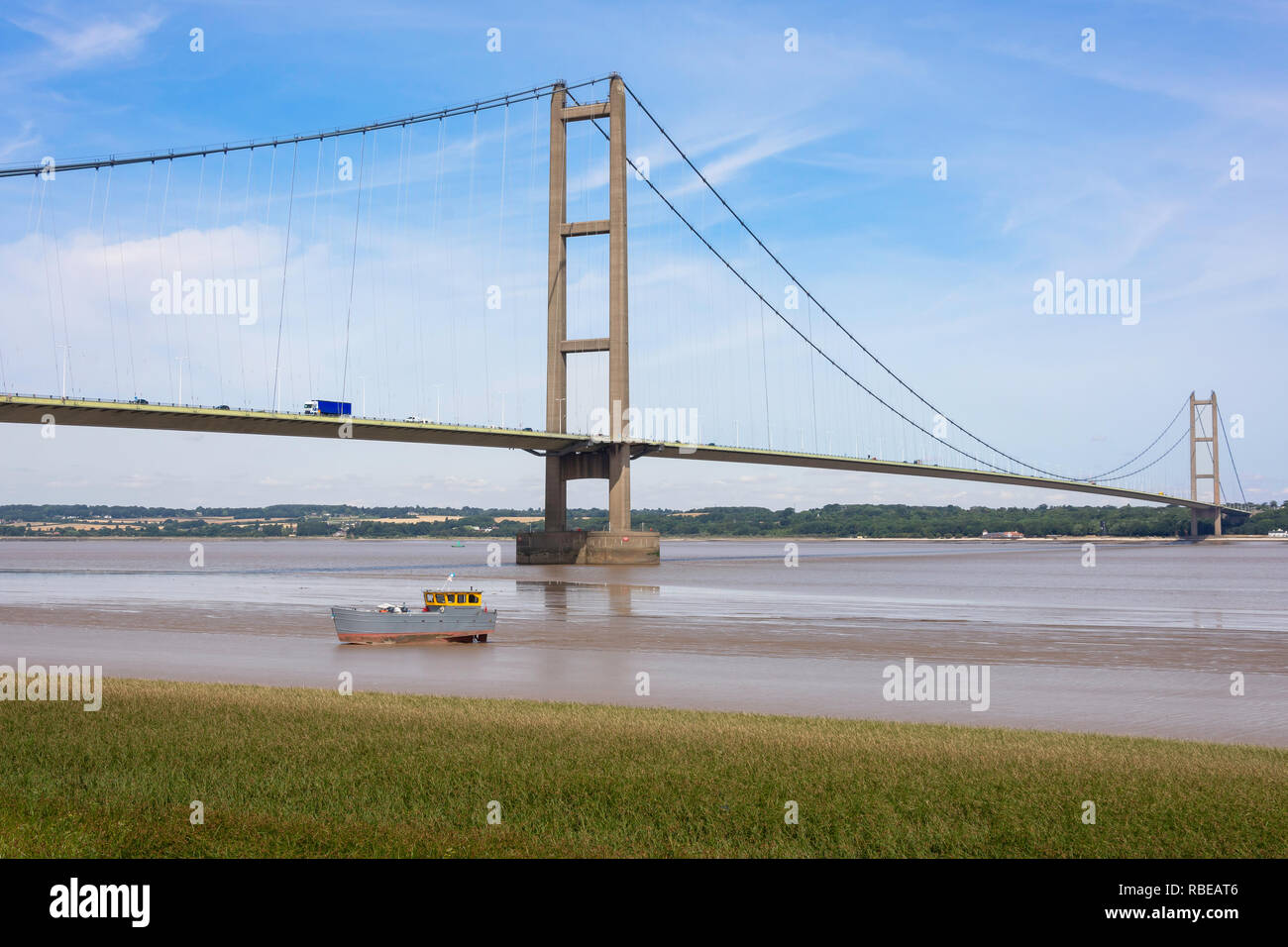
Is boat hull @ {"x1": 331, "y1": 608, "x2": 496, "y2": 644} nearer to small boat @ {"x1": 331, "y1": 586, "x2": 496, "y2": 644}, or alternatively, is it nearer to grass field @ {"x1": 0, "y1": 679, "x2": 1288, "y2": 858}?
small boat @ {"x1": 331, "y1": 586, "x2": 496, "y2": 644}

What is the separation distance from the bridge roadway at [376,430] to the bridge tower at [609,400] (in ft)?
5.19

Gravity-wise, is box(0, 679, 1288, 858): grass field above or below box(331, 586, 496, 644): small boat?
above

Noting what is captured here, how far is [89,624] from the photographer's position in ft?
105

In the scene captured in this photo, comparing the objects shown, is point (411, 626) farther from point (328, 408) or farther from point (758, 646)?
point (328, 408)

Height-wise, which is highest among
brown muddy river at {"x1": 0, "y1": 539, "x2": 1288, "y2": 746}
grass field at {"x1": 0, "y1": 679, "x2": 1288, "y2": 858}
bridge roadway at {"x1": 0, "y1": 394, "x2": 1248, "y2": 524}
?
bridge roadway at {"x1": 0, "y1": 394, "x2": 1248, "y2": 524}

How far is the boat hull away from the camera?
88.1 ft

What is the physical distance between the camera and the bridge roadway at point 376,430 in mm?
54875

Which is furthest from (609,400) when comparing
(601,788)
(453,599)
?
(601,788)

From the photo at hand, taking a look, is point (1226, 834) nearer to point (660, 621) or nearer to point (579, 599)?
point (660, 621)

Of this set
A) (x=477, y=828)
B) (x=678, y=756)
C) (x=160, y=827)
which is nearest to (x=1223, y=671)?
(x=678, y=756)

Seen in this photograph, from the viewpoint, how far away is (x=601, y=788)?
919cm

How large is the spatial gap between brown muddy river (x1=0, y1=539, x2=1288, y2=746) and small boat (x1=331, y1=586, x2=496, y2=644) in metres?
0.43

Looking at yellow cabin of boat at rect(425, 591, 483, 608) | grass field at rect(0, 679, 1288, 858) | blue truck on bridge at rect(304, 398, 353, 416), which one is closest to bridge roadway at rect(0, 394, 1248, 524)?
blue truck on bridge at rect(304, 398, 353, 416)

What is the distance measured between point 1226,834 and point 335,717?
9.13 metres
